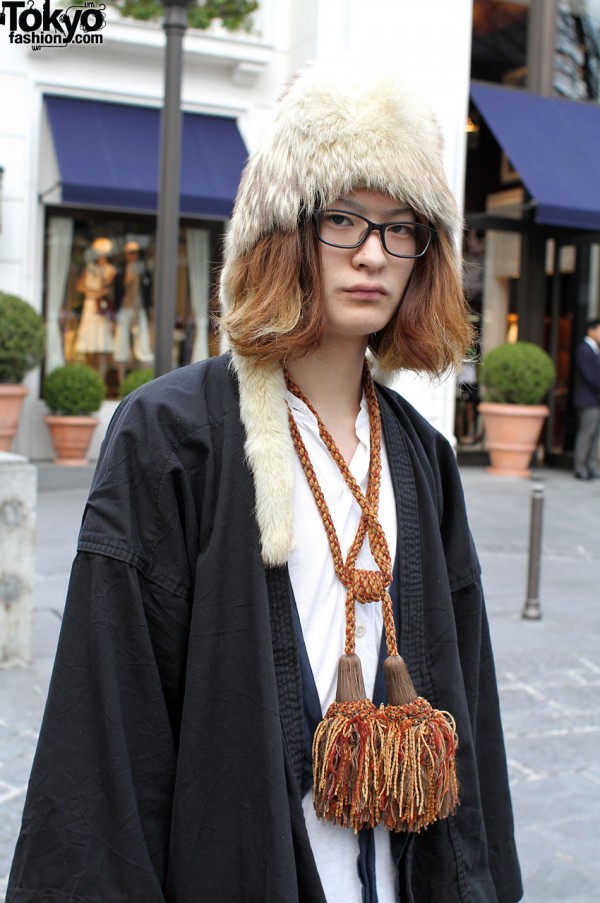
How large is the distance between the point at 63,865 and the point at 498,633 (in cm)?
500

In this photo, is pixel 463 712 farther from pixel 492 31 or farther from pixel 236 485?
pixel 492 31

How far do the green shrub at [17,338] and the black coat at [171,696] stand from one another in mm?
9080

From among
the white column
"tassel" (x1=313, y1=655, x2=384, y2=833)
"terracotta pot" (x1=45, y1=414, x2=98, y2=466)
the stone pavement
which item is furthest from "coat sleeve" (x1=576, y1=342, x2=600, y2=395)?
"tassel" (x1=313, y1=655, x2=384, y2=833)

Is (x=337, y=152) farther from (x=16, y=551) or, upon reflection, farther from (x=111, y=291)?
(x=111, y=291)

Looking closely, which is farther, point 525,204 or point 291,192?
point 525,204

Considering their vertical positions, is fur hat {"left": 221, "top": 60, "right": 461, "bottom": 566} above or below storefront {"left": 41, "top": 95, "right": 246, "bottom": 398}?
below

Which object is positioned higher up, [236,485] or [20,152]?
[20,152]

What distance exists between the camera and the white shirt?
1.70 metres

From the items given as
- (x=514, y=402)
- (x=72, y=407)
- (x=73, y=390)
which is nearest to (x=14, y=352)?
(x=73, y=390)

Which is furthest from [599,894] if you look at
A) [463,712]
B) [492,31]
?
[492,31]

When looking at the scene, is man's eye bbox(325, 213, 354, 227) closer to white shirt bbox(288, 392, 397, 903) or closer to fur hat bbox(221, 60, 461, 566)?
fur hat bbox(221, 60, 461, 566)

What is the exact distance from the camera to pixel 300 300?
5.46 ft

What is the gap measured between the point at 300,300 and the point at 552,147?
12.1 metres

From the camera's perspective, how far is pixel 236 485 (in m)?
1.63
